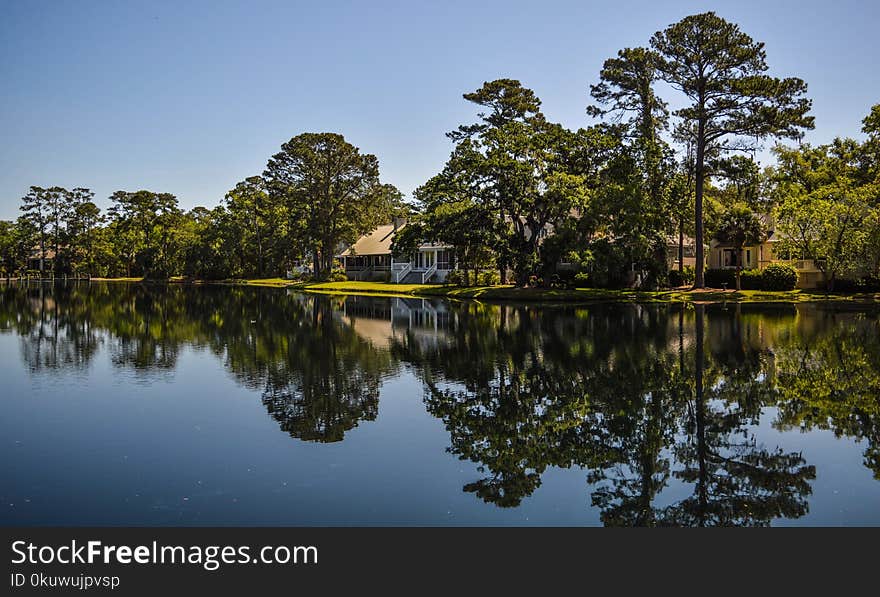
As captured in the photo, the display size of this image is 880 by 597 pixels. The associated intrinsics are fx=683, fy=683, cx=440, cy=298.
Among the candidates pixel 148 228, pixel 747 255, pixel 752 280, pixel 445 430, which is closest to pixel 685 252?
pixel 747 255

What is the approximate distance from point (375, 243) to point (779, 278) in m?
44.3

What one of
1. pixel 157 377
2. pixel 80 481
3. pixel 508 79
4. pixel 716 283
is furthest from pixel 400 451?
pixel 508 79

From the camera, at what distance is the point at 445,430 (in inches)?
448

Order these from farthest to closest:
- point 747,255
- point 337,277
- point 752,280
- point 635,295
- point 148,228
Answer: point 148,228 < point 337,277 < point 747,255 < point 752,280 < point 635,295

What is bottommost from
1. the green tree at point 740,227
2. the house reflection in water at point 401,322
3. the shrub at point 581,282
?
the house reflection in water at point 401,322

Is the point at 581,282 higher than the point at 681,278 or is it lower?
lower

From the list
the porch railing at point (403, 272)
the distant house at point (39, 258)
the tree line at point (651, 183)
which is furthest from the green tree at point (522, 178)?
the distant house at point (39, 258)

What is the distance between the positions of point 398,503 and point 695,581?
3.29 metres

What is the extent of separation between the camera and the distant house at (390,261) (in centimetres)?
6425

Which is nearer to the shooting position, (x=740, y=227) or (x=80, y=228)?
(x=740, y=227)

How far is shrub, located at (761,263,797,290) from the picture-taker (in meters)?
44.0

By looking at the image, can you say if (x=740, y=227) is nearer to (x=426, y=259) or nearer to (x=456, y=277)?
(x=456, y=277)

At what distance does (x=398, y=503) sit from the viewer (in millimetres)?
7898

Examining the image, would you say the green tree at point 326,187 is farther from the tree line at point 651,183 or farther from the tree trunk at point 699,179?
the tree trunk at point 699,179
